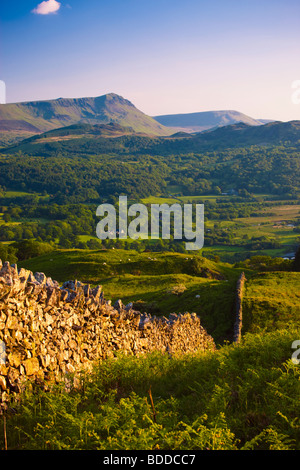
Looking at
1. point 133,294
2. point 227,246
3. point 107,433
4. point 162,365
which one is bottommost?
point 227,246

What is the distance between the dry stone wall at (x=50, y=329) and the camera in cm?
748

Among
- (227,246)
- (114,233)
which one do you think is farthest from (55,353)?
(114,233)

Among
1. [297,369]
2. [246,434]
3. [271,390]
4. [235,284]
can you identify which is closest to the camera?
[246,434]

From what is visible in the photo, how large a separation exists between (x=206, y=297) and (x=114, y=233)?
487ft

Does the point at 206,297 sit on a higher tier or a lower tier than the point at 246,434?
lower

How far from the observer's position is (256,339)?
11109 mm

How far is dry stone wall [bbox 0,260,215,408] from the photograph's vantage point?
24.5ft

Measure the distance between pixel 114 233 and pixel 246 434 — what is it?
177 meters

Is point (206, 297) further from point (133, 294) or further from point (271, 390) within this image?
point (271, 390)

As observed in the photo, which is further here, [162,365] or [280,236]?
[280,236]

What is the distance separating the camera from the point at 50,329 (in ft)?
28.6
